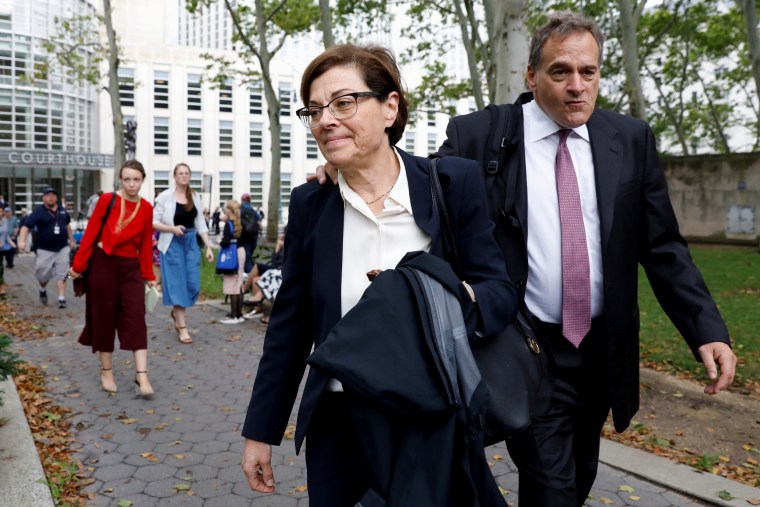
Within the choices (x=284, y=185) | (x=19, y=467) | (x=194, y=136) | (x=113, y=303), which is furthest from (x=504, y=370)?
(x=284, y=185)

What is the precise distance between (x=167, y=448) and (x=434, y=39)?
926 inches

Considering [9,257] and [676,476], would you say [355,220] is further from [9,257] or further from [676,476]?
[9,257]

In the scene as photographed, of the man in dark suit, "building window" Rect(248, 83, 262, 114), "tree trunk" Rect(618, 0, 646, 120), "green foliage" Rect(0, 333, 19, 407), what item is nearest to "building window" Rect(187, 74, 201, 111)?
"building window" Rect(248, 83, 262, 114)

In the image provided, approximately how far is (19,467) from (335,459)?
127 inches

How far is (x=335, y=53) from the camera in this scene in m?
2.09

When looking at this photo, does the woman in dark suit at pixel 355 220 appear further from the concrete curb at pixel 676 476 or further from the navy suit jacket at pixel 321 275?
the concrete curb at pixel 676 476

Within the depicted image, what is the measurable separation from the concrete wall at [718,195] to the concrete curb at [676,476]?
17604 mm

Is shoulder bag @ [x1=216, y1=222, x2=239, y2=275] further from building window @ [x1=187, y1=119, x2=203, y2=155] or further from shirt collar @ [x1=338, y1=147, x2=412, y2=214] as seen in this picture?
building window @ [x1=187, y1=119, x2=203, y2=155]

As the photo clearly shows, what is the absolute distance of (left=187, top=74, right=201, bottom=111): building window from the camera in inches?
2394

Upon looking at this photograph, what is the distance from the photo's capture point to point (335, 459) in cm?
209

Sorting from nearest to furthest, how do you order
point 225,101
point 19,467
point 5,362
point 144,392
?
point 19,467 < point 5,362 < point 144,392 < point 225,101

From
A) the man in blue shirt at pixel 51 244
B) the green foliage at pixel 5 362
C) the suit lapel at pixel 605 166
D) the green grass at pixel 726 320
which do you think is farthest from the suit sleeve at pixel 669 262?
the man in blue shirt at pixel 51 244

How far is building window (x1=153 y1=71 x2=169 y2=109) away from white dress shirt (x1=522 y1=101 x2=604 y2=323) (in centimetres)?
6092

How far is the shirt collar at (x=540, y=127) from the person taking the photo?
2.71 m
